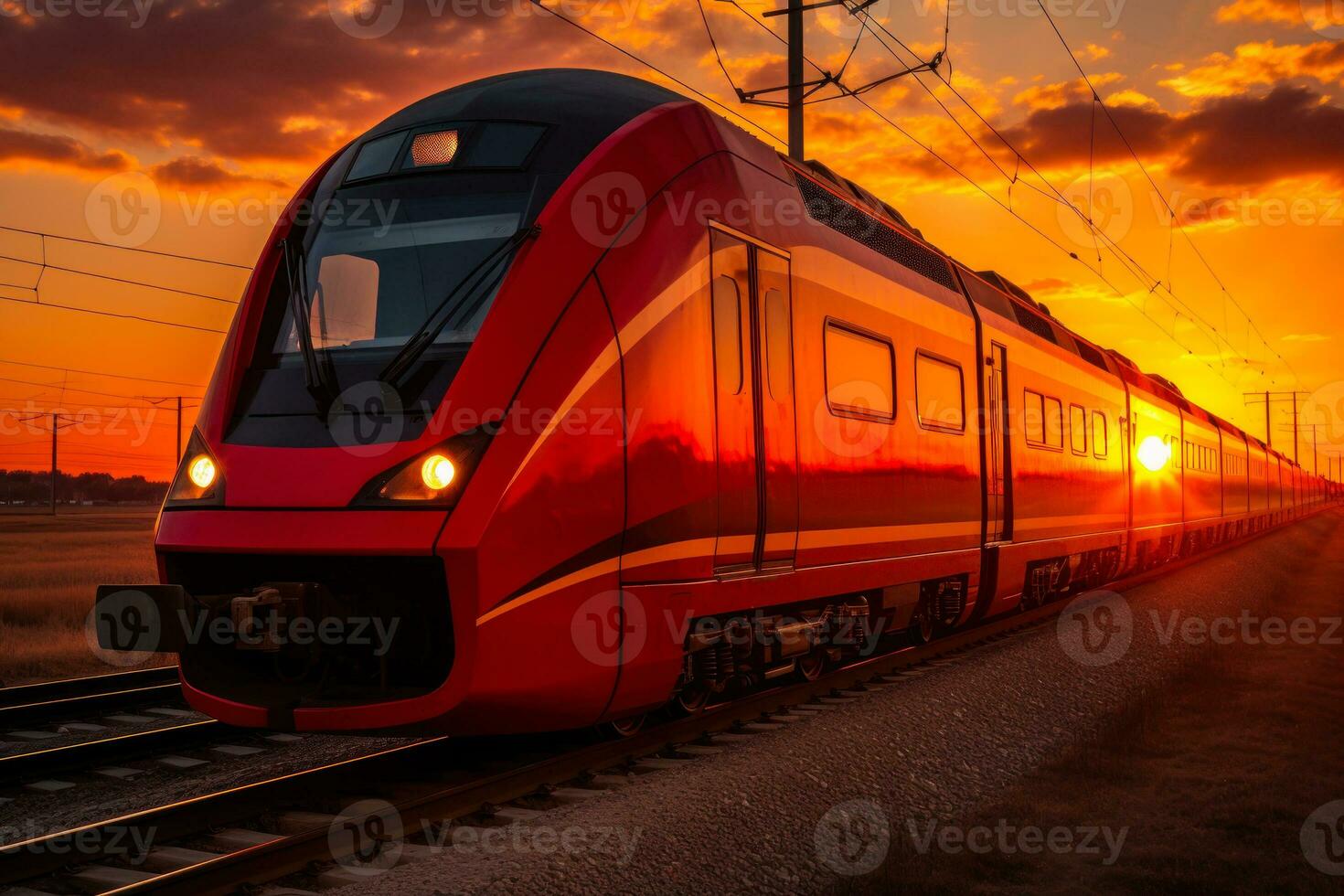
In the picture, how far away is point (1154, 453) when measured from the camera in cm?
2041

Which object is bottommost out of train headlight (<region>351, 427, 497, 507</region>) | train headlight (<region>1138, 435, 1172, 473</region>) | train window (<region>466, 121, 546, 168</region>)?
train headlight (<region>351, 427, 497, 507</region>)

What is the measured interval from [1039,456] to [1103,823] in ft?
25.7

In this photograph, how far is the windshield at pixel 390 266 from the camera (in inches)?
231

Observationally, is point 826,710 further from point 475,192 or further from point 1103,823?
point 475,192

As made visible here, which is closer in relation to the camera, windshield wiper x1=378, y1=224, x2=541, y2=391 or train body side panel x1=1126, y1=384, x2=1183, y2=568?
windshield wiper x1=378, y1=224, x2=541, y2=391

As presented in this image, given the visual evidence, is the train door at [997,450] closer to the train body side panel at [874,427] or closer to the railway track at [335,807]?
the train body side panel at [874,427]

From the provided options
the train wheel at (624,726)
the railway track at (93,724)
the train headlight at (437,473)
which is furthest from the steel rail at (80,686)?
the train headlight at (437,473)

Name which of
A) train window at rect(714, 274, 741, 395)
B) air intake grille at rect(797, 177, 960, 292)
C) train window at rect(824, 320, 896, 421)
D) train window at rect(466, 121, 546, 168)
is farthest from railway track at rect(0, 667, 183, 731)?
air intake grille at rect(797, 177, 960, 292)

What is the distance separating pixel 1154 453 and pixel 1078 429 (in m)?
6.39

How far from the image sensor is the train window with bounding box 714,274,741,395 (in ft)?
21.0

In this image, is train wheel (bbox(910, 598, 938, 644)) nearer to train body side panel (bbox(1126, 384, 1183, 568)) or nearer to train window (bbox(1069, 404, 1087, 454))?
train window (bbox(1069, 404, 1087, 454))

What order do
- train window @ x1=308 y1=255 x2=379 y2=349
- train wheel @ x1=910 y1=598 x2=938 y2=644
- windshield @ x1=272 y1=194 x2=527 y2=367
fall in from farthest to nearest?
train wheel @ x1=910 y1=598 x2=938 y2=644
train window @ x1=308 y1=255 x2=379 y2=349
windshield @ x1=272 y1=194 x2=527 y2=367

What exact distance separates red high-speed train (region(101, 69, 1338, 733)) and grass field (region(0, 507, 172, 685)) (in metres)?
6.20

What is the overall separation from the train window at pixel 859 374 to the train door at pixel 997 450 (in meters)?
2.66
